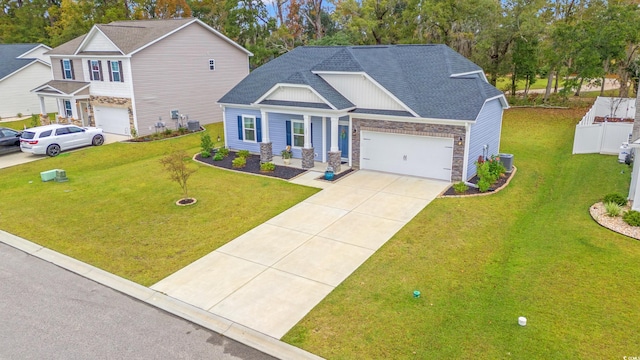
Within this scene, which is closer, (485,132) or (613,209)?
(613,209)

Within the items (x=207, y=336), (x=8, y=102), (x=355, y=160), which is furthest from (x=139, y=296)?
(x=8, y=102)

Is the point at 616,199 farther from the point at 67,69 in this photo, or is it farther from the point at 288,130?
the point at 67,69

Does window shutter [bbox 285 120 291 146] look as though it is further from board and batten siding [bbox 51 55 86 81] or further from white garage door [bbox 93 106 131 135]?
board and batten siding [bbox 51 55 86 81]

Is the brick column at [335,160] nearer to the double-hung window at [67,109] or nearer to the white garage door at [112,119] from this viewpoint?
the white garage door at [112,119]

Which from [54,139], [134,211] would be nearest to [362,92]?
[134,211]

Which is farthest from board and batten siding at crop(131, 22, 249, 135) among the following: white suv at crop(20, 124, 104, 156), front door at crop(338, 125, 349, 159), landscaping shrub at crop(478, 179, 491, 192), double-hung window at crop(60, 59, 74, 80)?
landscaping shrub at crop(478, 179, 491, 192)

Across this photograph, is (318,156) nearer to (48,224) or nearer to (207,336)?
(48,224)
